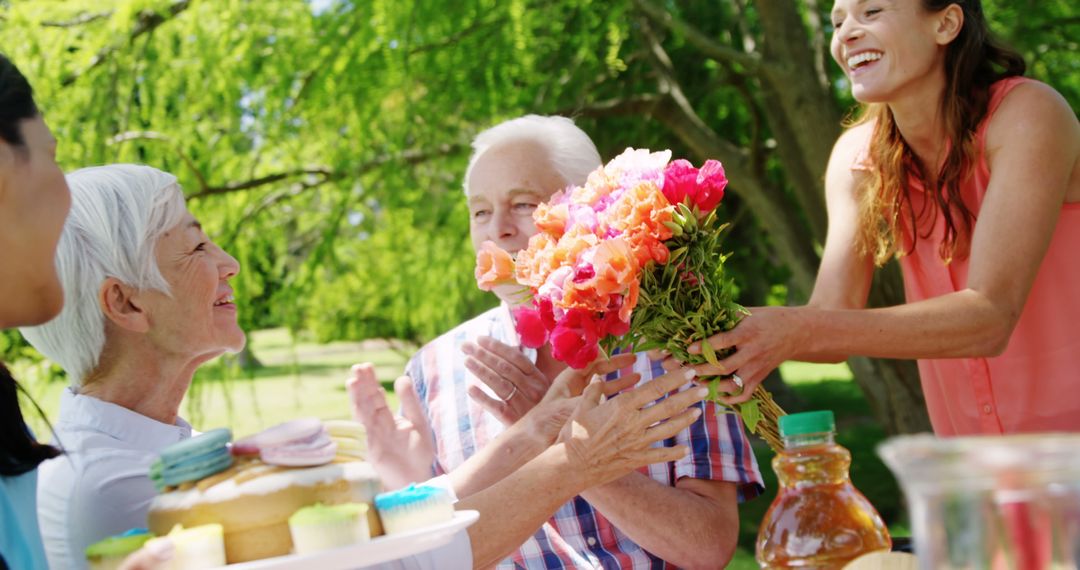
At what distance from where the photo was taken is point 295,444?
5.62ft

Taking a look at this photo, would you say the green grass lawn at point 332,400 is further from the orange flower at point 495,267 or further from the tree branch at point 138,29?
the orange flower at point 495,267

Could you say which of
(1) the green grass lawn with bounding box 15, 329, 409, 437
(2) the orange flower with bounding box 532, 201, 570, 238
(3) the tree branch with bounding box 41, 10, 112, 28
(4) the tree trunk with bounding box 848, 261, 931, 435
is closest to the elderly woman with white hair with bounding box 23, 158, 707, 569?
(2) the orange flower with bounding box 532, 201, 570, 238

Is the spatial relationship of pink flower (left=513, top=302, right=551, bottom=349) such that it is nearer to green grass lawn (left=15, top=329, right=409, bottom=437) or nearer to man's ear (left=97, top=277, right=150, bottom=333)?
man's ear (left=97, top=277, right=150, bottom=333)

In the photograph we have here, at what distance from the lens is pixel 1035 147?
2.61 m

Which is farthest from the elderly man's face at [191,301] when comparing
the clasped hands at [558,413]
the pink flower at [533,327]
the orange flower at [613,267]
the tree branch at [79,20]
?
the tree branch at [79,20]

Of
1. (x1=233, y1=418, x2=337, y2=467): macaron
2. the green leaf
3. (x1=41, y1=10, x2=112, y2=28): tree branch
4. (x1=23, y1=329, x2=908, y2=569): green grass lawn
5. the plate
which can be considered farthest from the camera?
(x1=23, y1=329, x2=908, y2=569): green grass lawn

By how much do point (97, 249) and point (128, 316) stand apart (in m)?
0.16

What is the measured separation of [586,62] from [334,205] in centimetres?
192

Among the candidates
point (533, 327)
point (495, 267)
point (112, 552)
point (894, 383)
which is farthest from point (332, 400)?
point (112, 552)

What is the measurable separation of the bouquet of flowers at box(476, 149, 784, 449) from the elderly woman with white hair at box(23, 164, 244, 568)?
70 cm

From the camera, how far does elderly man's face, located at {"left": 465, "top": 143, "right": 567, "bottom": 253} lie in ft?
10.5

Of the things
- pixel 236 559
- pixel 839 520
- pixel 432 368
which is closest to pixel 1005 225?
pixel 839 520

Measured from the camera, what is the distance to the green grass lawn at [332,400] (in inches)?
290

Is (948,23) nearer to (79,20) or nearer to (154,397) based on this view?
(154,397)
